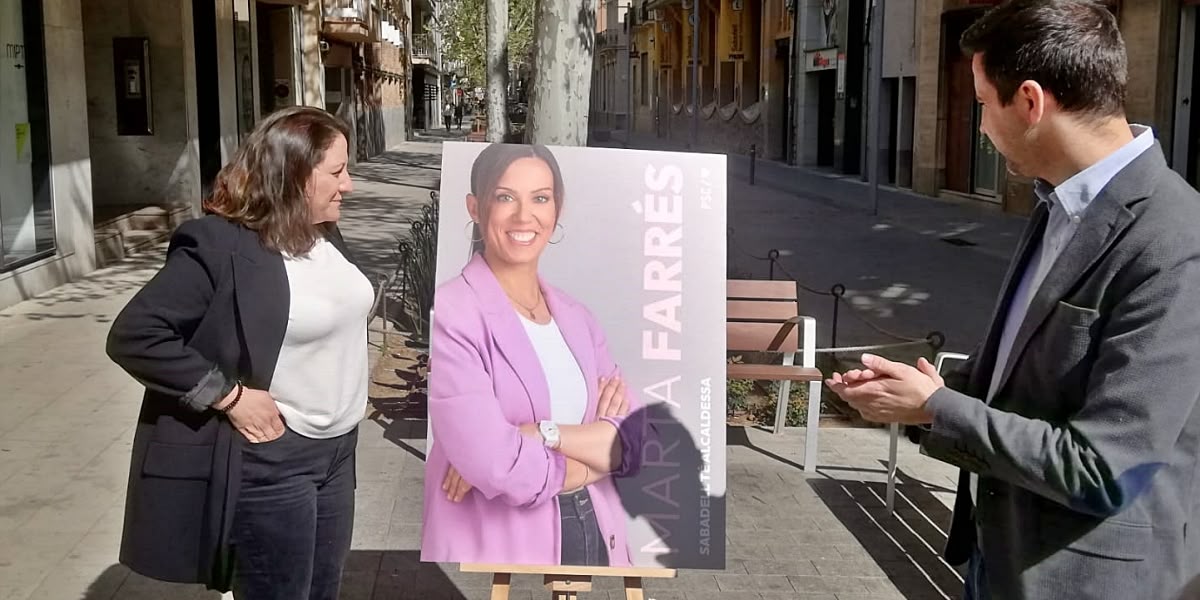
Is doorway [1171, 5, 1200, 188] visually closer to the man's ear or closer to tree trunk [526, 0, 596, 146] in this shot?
tree trunk [526, 0, 596, 146]

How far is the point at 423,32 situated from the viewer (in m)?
68.1

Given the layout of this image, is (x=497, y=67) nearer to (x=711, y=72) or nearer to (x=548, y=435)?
(x=548, y=435)

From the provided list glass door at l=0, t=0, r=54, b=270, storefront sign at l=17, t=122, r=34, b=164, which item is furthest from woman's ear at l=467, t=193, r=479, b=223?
storefront sign at l=17, t=122, r=34, b=164

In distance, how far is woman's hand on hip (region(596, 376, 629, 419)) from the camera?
132 inches

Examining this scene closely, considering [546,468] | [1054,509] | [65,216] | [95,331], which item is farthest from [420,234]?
[1054,509]

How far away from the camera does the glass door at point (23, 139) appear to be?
11.2 meters

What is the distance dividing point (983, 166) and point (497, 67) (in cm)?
883

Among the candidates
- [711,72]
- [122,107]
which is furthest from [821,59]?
[122,107]

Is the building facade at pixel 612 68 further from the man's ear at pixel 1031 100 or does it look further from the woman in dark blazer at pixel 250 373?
the man's ear at pixel 1031 100

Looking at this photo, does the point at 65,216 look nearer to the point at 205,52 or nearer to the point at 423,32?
the point at 205,52

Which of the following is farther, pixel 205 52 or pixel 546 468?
pixel 205 52

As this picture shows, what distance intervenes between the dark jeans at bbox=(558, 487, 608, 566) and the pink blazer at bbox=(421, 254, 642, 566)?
2 centimetres

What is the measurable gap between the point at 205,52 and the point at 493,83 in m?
4.35

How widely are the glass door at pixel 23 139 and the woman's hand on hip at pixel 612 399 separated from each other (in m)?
9.04
